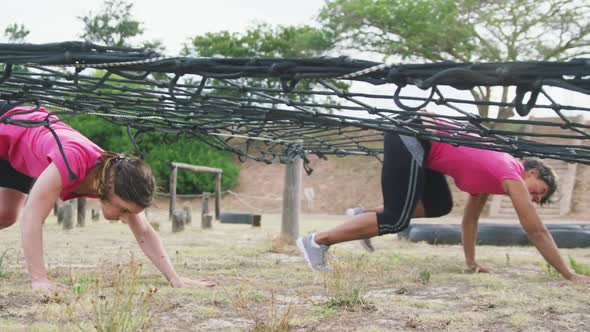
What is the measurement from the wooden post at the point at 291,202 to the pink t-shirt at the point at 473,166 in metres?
2.84

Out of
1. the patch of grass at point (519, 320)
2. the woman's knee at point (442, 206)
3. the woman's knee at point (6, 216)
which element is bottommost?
the patch of grass at point (519, 320)

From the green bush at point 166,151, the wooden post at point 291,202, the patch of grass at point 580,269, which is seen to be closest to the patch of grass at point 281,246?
the wooden post at point 291,202

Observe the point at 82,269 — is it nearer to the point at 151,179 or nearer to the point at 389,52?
the point at 151,179

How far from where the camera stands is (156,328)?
2.53 metres

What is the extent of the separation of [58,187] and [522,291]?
2418mm

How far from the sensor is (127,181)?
2840mm

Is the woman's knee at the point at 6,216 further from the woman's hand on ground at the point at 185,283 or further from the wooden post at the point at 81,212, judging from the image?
the wooden post at the point at 81,212

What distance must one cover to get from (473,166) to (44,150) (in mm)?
2364

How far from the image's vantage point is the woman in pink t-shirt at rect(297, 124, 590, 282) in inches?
152

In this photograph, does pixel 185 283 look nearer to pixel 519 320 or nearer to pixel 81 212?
pixel 519 320

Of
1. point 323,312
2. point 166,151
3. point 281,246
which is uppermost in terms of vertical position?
point 166,151

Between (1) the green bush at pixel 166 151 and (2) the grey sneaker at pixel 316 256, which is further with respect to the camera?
(1) the green bush at pixel 166 151

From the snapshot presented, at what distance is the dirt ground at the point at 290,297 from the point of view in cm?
254

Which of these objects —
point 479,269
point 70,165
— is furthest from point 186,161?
point 70,165
